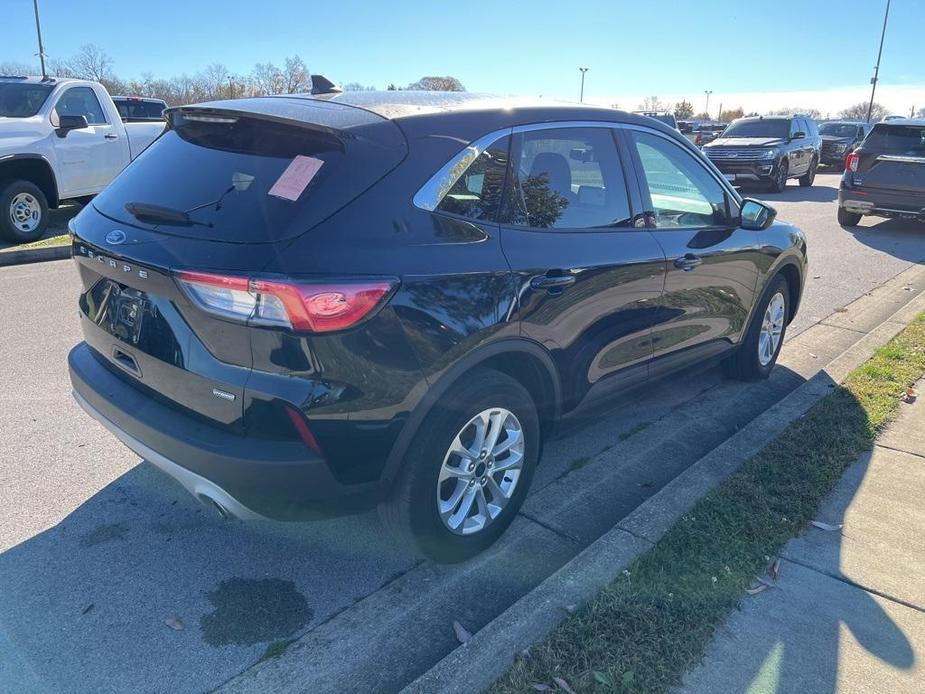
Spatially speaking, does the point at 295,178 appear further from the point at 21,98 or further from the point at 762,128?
the point at 762,128

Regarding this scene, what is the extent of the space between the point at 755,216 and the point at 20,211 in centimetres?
873

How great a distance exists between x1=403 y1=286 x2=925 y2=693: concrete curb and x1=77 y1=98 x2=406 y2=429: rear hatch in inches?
42.7

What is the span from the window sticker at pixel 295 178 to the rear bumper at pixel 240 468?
0.84 m

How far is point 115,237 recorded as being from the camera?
2859 millimetres

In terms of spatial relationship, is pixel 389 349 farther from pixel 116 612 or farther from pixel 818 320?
pixel 818 320

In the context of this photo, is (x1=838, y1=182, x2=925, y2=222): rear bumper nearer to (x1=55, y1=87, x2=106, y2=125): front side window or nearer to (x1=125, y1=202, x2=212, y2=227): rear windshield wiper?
(x1=55, y1=87, x2=106, y2=125): front side window

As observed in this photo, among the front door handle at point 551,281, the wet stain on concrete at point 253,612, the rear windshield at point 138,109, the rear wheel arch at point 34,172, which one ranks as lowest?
the wet stain on concrete at point 253,612

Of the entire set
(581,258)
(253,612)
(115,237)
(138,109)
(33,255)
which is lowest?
(253,612)

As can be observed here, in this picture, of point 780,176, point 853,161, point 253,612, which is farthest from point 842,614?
point 780,176

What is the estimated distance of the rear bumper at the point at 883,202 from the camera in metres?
11.6

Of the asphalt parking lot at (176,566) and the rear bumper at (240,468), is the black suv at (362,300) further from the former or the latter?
the asphalt parking lot at (176,566)

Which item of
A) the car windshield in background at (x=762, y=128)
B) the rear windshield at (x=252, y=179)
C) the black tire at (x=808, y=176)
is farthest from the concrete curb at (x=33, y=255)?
the black tire at (x=808, y=176)

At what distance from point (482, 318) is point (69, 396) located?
3.12 meters

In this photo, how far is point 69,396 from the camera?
4609 millimetres
